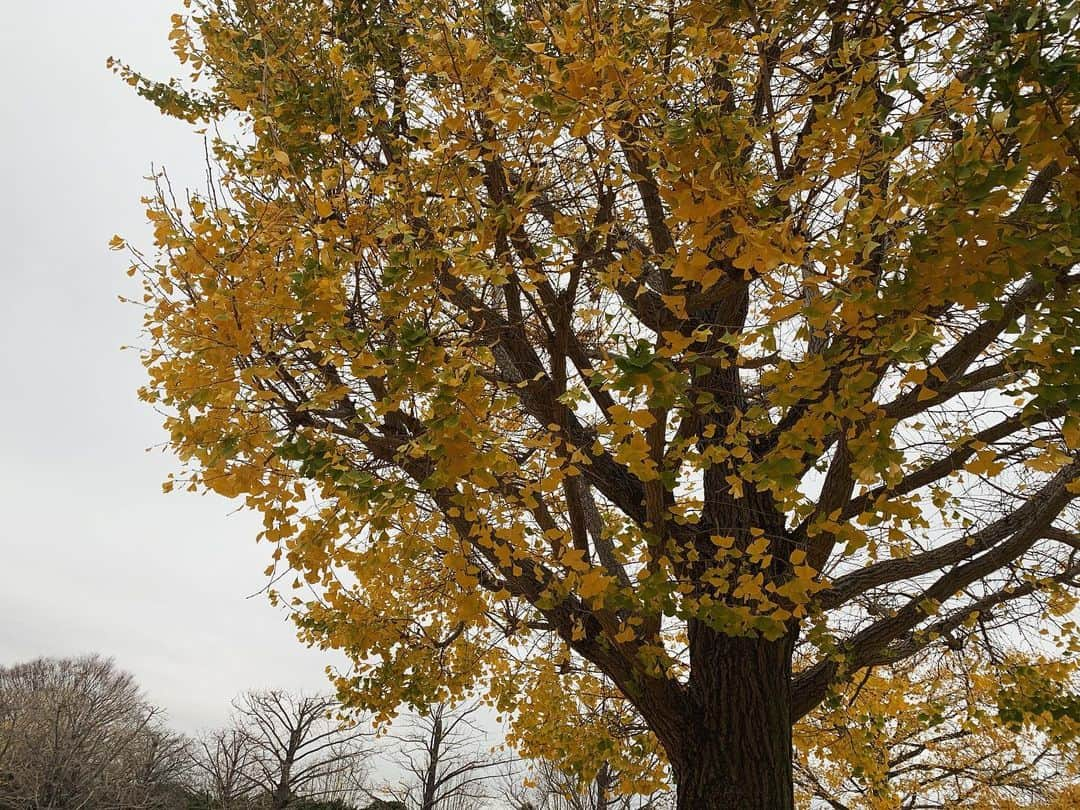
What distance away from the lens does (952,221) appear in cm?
183

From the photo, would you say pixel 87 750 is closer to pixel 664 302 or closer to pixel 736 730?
pixel 736 730

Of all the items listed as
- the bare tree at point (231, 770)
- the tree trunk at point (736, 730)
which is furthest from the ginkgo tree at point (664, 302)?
Result: the bare tree at point (231, 770)

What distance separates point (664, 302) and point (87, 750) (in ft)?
78.3

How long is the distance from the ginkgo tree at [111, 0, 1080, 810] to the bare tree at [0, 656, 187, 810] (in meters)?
20.7

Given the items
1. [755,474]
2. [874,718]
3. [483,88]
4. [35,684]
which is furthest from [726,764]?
[35,684]

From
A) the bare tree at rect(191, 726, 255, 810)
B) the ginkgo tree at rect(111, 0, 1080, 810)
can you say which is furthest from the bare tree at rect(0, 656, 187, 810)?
the ginkgo tree at rect(111, 0, 1080, 810)

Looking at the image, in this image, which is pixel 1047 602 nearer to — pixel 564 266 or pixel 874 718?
pixel 874 718

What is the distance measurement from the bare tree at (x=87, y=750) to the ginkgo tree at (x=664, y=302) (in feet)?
67.8

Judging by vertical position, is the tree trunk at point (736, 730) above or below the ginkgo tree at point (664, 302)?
below

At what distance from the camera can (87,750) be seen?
19.3m

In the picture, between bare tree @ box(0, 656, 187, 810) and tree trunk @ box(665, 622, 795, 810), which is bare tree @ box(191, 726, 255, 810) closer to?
bare tree @ box(0, 656, 187, 810)

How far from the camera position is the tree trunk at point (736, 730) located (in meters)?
3.41

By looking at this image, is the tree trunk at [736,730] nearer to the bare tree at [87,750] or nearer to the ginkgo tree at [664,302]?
the ginkgo tree at [664,302]

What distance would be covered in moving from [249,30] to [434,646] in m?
4.41
